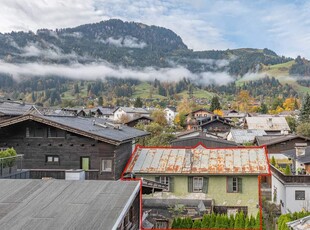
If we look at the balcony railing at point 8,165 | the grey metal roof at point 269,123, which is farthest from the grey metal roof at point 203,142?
the balcony railing at point 8,165

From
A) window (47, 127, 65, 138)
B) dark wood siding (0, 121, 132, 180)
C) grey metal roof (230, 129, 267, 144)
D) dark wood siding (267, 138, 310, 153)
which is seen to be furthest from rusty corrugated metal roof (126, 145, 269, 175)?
grey metal roof (230, 129, 267, 144)

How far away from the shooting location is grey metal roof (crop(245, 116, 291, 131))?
79.9 metres

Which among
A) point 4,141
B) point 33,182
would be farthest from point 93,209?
point 4,141

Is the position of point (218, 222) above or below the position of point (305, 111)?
below

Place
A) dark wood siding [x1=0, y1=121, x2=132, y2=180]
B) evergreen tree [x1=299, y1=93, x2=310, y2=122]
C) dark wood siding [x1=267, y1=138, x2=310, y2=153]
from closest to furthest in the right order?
dark wood siding [x1=0, y1=121, x2=132, y2=180]
dark wood siding [x1=267, y1=138, x2=310, y2=153]
evergreen tree [x1=299, y1=93, x2=310, y2=122]

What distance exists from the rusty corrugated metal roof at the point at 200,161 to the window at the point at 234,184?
26.7 inches

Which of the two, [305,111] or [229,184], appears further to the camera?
[305,111]

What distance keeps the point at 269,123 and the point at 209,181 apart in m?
59.4

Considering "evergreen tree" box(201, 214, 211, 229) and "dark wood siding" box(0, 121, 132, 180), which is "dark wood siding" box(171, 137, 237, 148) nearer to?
"dark wood siding" box(0, 121, 132, 180)

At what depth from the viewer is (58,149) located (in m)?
24.7

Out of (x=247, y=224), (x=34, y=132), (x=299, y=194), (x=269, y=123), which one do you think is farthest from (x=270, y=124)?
(x=34, y=132)

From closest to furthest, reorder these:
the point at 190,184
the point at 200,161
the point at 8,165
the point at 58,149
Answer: the point at 8,165
the point at 58,149
the point at 190,184
the point at 200,161

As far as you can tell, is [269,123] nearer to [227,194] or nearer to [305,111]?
[305,111]

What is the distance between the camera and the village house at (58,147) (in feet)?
78.8
